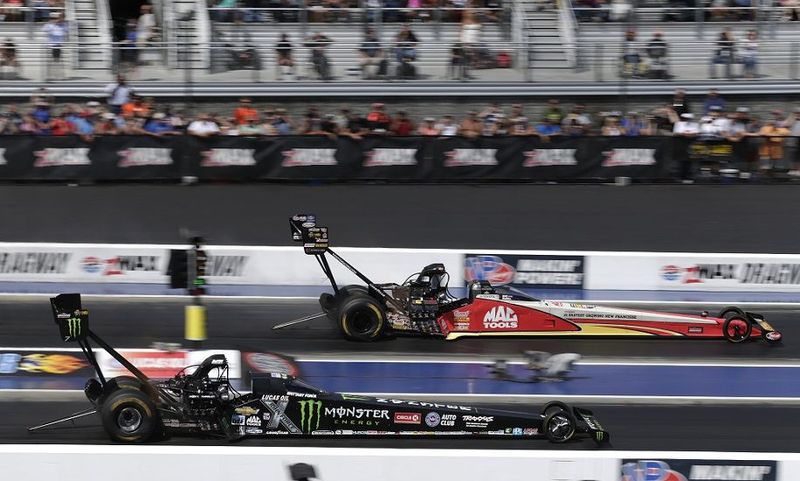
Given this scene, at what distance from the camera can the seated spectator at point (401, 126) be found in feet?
74.3

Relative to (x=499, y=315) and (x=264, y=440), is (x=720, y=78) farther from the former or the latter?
(x=264, y=440)

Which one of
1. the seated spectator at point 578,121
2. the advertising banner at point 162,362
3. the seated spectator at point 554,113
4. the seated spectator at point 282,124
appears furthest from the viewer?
the seated spectator at point 554,113

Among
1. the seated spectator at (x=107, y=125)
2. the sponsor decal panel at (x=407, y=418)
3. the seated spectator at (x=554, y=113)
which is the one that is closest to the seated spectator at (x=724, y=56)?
the seated spectator at (x=554, y=113)

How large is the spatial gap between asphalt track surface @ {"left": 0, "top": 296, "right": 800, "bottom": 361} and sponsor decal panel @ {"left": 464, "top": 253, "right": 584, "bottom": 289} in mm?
2375

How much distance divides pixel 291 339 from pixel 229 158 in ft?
24.6

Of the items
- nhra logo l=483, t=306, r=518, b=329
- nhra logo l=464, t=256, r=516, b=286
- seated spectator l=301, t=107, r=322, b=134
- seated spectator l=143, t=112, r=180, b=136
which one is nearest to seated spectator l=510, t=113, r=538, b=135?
seated spectator l=301, t=107, r=322, b=134

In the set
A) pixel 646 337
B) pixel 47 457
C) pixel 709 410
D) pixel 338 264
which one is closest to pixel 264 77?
pixel 338 264

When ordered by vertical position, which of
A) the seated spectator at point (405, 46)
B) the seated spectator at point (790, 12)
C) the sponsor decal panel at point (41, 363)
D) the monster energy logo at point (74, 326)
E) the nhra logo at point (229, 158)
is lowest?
the sponsor decal panel at point (41, 363)

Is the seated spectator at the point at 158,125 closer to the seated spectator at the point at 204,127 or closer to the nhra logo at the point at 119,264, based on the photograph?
the seated spectator at the point at 204,127

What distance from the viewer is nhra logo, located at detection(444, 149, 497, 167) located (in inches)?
874

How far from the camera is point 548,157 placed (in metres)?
22.2

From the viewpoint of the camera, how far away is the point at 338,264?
1764 cm

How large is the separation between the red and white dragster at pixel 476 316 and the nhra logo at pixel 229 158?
23.2ft

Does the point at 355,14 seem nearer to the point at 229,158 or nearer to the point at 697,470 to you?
the point at 229,158
